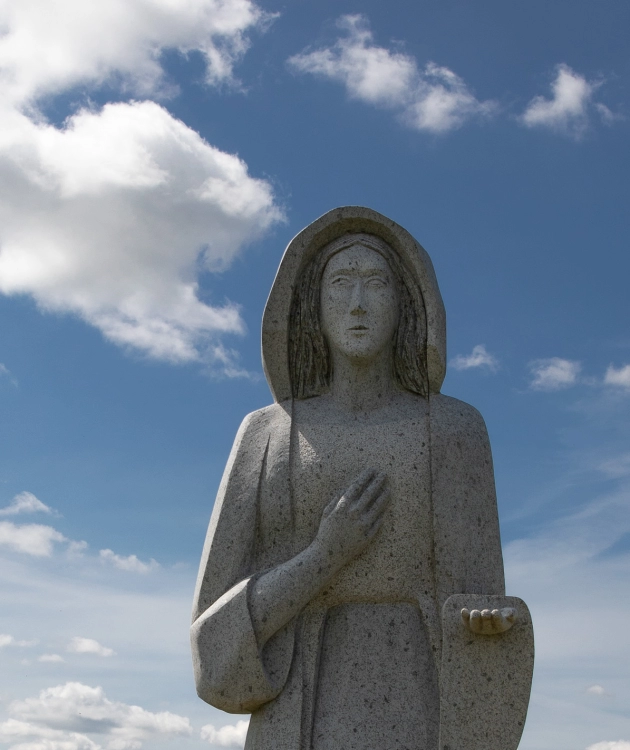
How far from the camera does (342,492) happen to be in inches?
267

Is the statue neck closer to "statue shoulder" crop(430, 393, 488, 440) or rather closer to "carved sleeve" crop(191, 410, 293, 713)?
"statue shoulder" crop(430, 393, 488, 440)

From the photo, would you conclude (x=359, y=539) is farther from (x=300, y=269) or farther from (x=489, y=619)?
(x=300, y=269)

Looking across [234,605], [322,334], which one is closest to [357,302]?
[322,334]

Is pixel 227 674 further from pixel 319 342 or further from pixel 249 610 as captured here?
pixel 319 342

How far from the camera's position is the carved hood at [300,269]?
7.50 m

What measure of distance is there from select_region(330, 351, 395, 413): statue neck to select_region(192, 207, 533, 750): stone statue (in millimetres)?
11

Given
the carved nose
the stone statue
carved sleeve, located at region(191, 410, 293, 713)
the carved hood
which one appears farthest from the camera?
the carved hood

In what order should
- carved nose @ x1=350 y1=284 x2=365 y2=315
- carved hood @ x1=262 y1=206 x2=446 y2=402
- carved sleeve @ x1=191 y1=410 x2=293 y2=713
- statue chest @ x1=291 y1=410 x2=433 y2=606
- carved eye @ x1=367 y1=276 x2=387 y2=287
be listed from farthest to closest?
carved hood @ x1=262 y1=206 x2=446 y2=402 < carved eye @ x1=367 y1=276 x2=387 y2=287 < carved nose @ x1=350 y1=284 x2=365 y2=315 < statue chest @ x1=291 y1=410 x2=433 y2=606 < carved sleeve @ x1=191 y1=410 x2=293 y2=713

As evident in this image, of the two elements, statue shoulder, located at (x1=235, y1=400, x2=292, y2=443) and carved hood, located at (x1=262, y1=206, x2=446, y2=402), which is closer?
statue shoulder, located at (x1=235, y1=400, x2=292, y2=443)

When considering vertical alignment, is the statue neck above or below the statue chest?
above

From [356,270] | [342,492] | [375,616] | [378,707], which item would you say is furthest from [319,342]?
[378,707]

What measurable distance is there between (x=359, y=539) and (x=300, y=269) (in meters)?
2.06

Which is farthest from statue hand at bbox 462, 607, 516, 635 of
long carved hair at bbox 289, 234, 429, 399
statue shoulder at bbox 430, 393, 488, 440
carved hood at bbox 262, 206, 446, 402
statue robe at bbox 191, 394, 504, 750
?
carved hood at bbox 262, 206, 446, 402

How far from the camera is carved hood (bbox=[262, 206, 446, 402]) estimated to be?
7.50m
